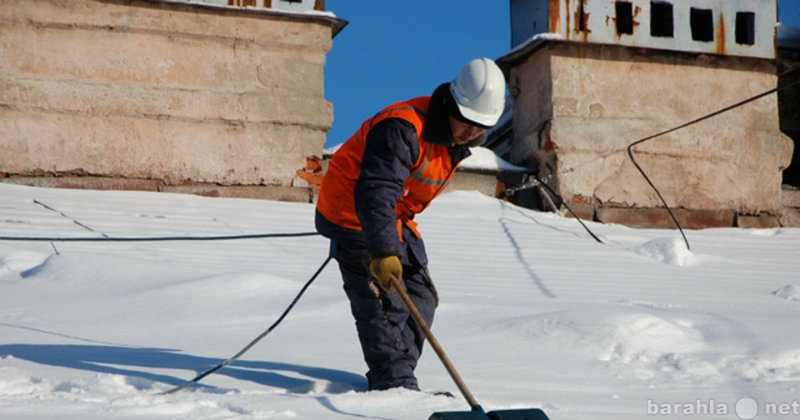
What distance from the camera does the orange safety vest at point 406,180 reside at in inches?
130

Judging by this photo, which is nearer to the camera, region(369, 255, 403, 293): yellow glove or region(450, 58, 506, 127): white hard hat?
region(369, 255, 403, 293): yellow glove

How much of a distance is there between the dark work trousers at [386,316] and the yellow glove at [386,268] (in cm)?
27

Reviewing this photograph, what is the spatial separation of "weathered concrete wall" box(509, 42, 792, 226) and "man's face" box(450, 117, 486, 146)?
6.88 metres

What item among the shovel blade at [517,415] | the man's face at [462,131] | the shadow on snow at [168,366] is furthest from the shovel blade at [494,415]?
the man's face at [462,131]

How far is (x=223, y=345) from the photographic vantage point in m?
4.24

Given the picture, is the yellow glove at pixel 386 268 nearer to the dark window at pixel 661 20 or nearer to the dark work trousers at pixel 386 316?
the dark work trousers at pixel 386 316

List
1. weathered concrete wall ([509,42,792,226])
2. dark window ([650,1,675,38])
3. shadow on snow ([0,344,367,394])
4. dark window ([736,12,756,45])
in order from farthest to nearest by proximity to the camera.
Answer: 1. dark window ([736,12,756,45])
2. dark window ([650,1,675,38])
3. weathered concrete wall ([509,42,792,226])
4. shadow on snow ([0,344,367,394])

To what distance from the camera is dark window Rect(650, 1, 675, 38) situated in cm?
1076

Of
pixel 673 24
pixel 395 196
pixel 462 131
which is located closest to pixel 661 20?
pixel 673 24

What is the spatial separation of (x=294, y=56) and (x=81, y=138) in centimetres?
209

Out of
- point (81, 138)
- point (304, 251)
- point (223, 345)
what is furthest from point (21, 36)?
point (223, 345)

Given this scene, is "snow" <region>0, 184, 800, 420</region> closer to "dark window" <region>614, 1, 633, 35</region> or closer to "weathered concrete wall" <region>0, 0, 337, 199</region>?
"weathered concrete wall" <region>0, 0, 337, 199</region>

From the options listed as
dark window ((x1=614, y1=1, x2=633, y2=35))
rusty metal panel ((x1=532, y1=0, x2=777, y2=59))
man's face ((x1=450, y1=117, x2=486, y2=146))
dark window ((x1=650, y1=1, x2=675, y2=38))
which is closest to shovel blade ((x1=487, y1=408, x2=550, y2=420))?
man's face ((x1=450, y1=117, x2=486, y2=146))

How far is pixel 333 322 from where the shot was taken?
15.5ft
